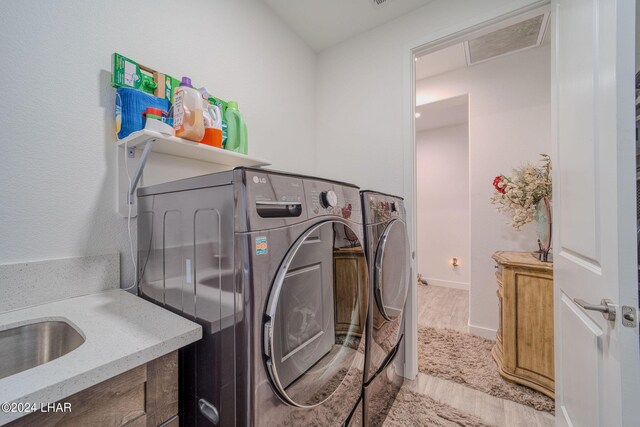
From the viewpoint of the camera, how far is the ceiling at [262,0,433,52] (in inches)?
73.9

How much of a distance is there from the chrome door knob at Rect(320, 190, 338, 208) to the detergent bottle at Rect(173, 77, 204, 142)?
0.65 metres

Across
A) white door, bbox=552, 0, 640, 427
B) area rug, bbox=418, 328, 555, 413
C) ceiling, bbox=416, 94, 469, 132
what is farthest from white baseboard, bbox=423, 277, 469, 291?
white door, bbox=552, 0, 640, 427

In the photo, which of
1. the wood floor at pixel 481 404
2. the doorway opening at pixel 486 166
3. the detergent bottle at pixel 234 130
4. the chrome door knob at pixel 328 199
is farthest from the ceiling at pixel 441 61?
the wood floor at pixel 481 404

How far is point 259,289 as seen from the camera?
68 cm

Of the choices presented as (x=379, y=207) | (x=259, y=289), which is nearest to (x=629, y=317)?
(x=379, y=207)

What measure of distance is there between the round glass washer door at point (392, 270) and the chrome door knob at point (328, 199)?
1.58 ft

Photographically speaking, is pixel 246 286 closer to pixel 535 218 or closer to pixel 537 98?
pixel 535 218

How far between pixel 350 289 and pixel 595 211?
0.89 m

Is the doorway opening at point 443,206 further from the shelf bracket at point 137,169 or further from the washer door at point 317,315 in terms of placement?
the shelf bracket at point 137,169

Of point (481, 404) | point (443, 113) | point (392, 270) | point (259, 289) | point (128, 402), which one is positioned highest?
point (443, 113)

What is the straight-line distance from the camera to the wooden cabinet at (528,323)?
163 centimetres

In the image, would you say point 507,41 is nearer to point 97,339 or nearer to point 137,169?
point 137,169

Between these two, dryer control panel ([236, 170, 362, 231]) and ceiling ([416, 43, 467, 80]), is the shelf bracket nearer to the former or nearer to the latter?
dryer control panel ([236, 170, 362, 231])

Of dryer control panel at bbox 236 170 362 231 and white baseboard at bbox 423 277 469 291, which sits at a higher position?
dryer control panel at bbox 236 170 362 231
